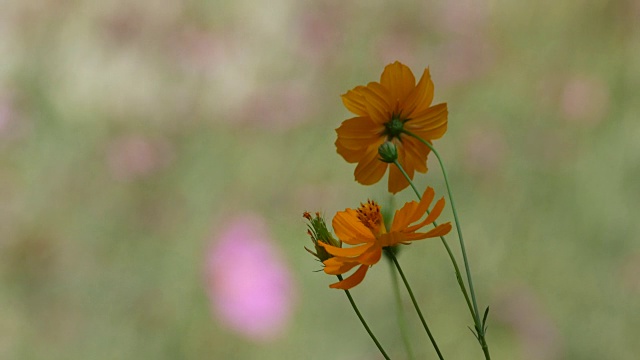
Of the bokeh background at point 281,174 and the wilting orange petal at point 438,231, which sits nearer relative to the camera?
the wilting orange petal at point 438,231

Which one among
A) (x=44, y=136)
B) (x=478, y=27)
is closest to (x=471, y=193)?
(x=478, y=27)

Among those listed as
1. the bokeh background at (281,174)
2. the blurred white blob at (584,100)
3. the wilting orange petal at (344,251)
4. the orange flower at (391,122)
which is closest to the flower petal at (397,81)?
the orange flower at (391,122)

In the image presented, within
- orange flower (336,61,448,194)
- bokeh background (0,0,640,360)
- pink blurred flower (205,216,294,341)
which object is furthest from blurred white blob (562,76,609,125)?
orange flower (336,61,448,194)

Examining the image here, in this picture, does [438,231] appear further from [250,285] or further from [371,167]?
[250,285]

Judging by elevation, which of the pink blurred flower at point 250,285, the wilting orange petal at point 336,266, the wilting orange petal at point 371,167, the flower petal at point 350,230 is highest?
the pink blurred flower at point 250,285

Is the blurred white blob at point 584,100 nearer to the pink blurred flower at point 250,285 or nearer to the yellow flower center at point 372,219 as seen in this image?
the pink blurred flower at point 250,285

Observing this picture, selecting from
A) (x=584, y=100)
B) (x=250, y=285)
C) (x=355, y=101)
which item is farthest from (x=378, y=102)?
(x=584, y=100)

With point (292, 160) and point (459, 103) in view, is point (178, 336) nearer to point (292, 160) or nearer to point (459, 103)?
point (292, 160)

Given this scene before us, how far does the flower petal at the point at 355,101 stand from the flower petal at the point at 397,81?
0.02 meters

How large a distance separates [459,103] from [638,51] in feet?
0.82

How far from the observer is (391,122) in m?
0.44

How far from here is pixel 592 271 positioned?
0.90 metres

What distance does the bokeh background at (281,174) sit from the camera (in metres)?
0.89

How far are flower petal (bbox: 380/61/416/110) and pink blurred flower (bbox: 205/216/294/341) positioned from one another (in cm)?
51
